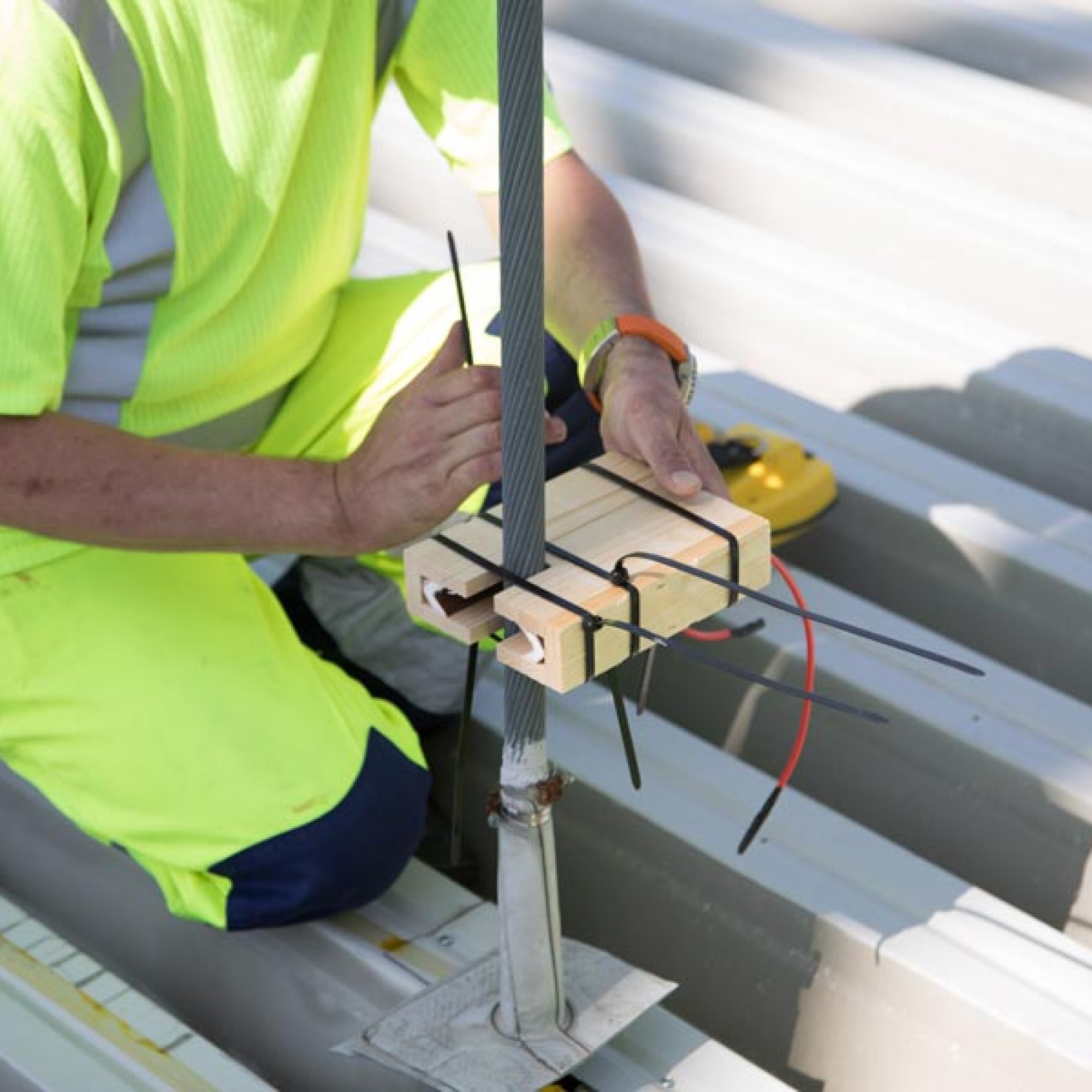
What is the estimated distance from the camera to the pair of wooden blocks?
116 centimetres

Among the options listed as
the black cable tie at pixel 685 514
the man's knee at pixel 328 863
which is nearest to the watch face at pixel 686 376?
the black cable tie at pixel 685 514

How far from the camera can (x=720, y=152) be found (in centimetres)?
254

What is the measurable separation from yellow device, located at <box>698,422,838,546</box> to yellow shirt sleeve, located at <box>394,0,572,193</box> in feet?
1.25

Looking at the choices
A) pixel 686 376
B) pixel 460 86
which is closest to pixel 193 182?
pixel 460 86

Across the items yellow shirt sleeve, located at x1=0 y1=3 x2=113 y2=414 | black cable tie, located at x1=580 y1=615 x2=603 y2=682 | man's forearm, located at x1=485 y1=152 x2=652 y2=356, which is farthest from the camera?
man's forearm, located at x1=485 y1=152 x2=652 y2=356

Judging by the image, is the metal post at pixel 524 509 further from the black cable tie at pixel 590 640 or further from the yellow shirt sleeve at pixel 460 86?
the yellow shirt sleeve at pixel 460 86

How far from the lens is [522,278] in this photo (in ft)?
3.57

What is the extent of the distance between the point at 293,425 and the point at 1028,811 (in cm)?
78

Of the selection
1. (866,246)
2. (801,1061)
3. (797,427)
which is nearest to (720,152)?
(866,246)

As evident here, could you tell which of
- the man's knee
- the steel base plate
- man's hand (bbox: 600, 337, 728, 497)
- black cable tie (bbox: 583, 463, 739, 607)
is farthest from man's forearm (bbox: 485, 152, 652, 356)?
the steel base plate

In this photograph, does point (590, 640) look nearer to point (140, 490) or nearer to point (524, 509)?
point (524, 509)

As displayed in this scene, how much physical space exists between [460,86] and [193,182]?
1.07 ft

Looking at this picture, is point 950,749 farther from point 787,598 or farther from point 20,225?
point 20,225

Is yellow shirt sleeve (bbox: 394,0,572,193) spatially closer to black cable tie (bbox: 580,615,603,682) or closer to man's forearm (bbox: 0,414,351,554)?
man's forearm (bbox: 0,414,351,554)
